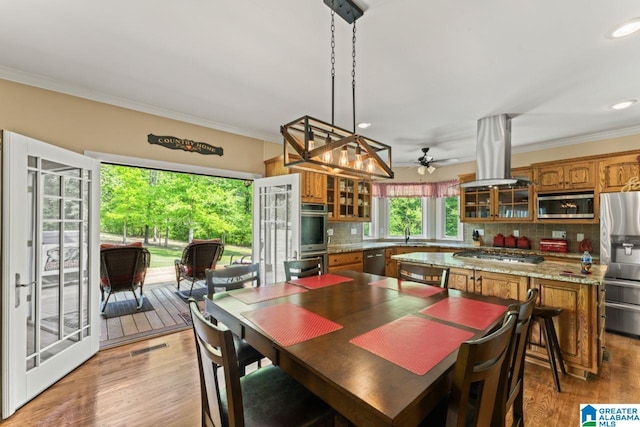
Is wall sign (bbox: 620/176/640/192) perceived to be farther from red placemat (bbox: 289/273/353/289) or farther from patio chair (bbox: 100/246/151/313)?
patio chair (bbox: 100/246/151/313)

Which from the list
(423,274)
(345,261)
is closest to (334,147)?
(423,274)

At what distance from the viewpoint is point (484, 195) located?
16.6 ft

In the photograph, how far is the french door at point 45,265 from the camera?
1960 millimetres

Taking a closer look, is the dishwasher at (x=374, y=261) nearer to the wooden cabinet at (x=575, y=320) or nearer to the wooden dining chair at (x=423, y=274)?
the wooden dining chair at (x=423, y=274)

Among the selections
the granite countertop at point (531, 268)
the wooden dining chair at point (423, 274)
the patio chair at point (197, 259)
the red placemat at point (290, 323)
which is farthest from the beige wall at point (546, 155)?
the red placemat at point (290, 323)

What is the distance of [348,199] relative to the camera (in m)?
4.84

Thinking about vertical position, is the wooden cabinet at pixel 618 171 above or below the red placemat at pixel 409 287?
above

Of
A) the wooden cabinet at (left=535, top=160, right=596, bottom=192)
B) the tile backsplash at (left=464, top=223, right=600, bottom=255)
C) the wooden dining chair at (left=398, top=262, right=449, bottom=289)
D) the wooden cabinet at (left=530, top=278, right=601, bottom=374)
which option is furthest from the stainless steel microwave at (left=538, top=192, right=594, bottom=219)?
the wooden dining chair at (left=398, top=262, right=449, bottom=289)

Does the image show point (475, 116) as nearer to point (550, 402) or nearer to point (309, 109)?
point (309, 109)

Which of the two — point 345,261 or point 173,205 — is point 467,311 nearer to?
point 345,261

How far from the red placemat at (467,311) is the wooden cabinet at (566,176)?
3531mm

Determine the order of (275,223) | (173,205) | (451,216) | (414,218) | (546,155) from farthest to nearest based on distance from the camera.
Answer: (173,205), (414,218), (451,216), (546,155), (275,223)

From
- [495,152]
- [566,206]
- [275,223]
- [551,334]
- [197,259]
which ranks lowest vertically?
[551,334]

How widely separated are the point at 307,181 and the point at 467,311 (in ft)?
8.93
